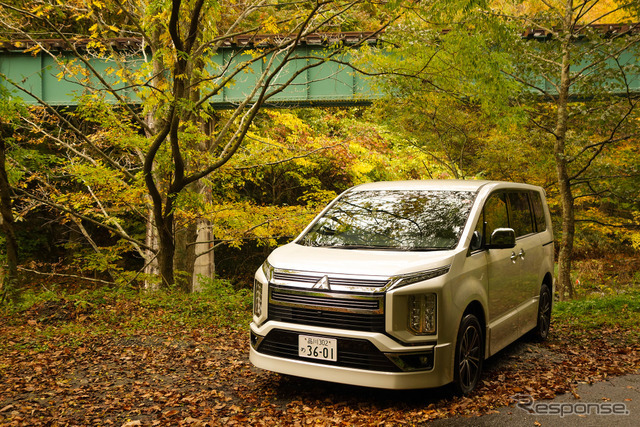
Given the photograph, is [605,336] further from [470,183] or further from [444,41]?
[444,41]

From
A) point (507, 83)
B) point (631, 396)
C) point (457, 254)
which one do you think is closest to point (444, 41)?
point (507, 83)

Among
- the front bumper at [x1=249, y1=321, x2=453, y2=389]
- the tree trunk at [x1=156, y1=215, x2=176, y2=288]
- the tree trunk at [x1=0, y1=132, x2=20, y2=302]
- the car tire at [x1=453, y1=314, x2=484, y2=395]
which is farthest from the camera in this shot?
the tree trunk at [x1=156, y1=215, x2=176, y2=288]

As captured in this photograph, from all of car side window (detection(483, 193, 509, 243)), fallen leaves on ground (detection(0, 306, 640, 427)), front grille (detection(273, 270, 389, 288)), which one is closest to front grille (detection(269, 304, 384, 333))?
front grille (detection(273, 270, 389, 288))

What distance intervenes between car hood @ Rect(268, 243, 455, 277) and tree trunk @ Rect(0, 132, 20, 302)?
20.1ft

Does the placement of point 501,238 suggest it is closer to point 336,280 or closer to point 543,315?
point 336,280

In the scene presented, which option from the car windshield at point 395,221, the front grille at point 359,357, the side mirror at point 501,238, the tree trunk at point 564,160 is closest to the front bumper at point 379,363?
the front grille at point 359,357

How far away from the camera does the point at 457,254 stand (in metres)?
4.91

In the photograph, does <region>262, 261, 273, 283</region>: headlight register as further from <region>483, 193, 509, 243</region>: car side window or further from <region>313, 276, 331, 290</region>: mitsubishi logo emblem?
<region>483, 193, 509, 243</region>: car side window

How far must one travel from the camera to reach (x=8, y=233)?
9.18m

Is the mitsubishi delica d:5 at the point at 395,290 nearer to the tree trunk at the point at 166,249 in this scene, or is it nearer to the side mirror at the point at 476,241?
the side mirror at the point at 476,241

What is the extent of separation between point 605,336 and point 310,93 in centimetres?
1241

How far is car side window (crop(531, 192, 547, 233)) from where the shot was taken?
7.45 m

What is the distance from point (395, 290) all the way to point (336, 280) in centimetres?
52

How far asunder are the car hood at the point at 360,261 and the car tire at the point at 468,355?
682 mm
